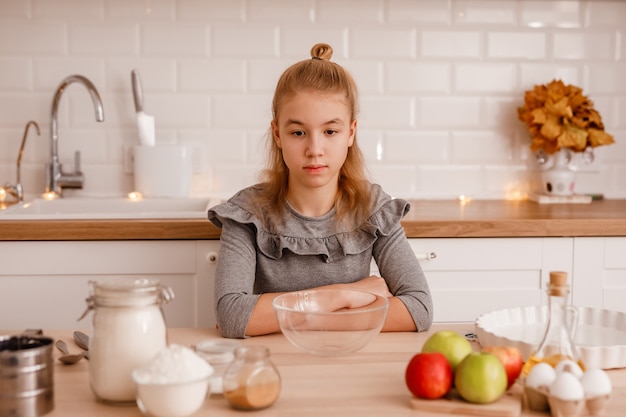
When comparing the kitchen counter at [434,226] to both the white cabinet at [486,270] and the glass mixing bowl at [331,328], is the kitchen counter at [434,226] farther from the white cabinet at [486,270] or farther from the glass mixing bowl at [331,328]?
the glass mixing bowl at [331,328]

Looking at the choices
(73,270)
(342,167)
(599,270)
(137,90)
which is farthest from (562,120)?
(73,270)

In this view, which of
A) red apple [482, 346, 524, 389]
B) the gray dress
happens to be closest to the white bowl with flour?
red apple [482, 346, 524, 389]

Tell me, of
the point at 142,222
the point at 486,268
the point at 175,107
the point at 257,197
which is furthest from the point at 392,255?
the point at 175,107

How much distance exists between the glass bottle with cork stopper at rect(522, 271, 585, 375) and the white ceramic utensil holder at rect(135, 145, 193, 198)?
180 centimetres

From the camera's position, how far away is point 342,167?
6.64 ft

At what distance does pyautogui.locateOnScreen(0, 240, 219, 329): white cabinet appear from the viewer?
2213 millimetres

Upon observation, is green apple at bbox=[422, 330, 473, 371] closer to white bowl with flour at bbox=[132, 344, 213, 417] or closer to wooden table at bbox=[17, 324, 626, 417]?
wooden table at bbox=[17, 324, 626, 417]

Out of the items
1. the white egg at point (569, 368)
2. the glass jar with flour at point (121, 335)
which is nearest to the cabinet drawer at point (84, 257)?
the glass jar with flour at point (121, 335)

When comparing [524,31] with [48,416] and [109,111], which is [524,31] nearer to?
[109,111]

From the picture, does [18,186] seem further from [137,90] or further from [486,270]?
[486,270]

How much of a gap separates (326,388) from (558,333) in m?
0.33

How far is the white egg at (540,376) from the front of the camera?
3.43 feet

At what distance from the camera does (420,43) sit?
114 inches

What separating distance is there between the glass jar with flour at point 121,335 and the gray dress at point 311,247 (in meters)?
0.72
